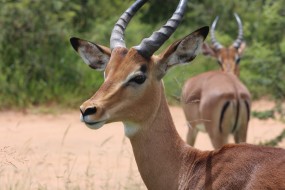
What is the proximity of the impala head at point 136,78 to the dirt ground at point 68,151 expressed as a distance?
69.3 inches

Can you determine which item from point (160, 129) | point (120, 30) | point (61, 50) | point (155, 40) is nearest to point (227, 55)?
point (61, 50)

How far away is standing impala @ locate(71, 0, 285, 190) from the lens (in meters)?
5.10

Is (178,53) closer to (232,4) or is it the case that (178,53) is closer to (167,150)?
(167,150)

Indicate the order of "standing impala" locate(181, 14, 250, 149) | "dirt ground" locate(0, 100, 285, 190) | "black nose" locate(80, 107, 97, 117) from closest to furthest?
"black nose" locate(80, 107, 97, 117) → "dirt ground" locate(0, 100, 285, 190) → "standing impala" locate(181, 14, 250, 149)

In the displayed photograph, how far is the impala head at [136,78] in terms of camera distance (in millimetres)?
5176

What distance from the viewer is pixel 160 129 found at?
5477mm

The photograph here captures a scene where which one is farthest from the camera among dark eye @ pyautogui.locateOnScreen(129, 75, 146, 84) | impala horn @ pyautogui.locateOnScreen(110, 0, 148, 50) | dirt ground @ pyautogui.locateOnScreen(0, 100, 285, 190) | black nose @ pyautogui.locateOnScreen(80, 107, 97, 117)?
dirt ground @ pyautogui.locateOnScreen(0, 100, 285, 190)

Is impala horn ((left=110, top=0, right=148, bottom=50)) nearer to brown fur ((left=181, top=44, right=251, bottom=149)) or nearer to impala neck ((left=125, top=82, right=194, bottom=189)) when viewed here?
impala neck ((left=125, top=82, right=194, bottom=189))

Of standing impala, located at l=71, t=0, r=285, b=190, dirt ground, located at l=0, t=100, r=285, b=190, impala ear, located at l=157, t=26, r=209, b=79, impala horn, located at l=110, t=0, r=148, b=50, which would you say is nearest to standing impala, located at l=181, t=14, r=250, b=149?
dirt ground, located at l=0, t=100, r=285, b=190

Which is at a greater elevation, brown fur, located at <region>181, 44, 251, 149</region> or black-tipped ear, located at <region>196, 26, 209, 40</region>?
black-tipped ear, located at <region>196, 26, 209, 40</region>

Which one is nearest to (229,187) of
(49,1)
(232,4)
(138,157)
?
(138,157)

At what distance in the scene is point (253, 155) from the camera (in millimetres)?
5172

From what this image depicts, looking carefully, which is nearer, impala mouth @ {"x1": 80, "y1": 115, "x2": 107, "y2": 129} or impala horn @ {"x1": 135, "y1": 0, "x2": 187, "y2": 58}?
impala mouth @ {"x1": 80, "y1": 115, "x2": 107, "y2": 129}

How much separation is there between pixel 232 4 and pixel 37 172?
8.64 m
